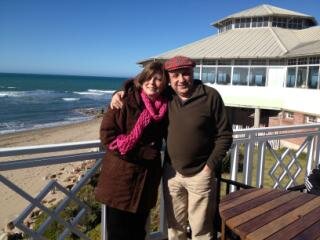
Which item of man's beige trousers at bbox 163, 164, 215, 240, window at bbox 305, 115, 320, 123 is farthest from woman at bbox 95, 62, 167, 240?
window at bbox 305, 115, 320, 123

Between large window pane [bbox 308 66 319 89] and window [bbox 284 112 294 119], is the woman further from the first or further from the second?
window [bbox 284 112 294 119]

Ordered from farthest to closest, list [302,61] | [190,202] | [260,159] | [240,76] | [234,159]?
1. [240,76]
2. [302,61]
3. [260,159]
4. [234,159]
5. [190,202]

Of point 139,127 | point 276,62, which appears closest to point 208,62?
point 276,62

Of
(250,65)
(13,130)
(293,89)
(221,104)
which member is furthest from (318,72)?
(13,130)

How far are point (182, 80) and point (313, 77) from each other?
1733cm

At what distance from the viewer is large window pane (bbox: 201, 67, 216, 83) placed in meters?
24.0

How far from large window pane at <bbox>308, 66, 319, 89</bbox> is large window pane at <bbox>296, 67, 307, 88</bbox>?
42 cm

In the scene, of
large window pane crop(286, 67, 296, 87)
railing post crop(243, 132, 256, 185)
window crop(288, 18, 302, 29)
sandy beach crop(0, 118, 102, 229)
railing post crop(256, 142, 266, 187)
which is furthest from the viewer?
window crop(288, 18, 302, 29)

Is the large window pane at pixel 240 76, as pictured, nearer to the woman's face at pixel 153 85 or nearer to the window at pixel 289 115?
the window at pixel 289 115

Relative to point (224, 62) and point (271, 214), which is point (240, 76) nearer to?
point (224, 62)

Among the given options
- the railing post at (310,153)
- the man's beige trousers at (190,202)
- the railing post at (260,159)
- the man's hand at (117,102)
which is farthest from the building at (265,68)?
the man's hand at (117,102)

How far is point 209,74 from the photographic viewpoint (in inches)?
955

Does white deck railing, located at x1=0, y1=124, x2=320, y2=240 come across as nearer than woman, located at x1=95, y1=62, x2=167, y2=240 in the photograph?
No

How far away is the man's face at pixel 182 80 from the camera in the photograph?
2678 millimetres
